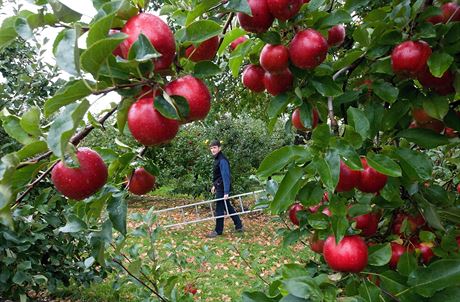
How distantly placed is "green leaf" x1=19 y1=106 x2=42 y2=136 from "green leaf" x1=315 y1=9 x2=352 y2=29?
0.79 m

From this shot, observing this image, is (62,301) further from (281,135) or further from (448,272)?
(281,135)

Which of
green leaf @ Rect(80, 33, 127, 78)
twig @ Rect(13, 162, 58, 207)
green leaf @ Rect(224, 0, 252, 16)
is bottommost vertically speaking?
twig @ Rect(13, 162, 58, 207)

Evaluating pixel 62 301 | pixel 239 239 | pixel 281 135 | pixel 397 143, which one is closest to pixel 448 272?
pixel 397 143

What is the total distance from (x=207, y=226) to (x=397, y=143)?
7.62 m

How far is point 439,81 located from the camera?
4.18 ft

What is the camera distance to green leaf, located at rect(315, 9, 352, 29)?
1.16 meters

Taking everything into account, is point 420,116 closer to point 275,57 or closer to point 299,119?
point 299,119

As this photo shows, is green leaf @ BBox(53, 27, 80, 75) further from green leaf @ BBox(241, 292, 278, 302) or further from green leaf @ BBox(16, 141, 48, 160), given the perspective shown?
green leaf @ BBox(241, 292, 278, 302)

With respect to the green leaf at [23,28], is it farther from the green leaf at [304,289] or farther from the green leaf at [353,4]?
the green leaf at [353,4]

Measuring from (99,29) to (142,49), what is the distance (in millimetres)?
75

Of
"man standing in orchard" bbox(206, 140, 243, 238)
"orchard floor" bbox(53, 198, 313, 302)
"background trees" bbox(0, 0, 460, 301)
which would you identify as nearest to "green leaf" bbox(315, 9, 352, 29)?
"background trees" bbox(0, 0, 460, 301)

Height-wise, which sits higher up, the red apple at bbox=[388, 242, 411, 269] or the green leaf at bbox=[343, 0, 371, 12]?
the green leaf at bbox=[343, 0, 371, 12]

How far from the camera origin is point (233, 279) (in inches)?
220

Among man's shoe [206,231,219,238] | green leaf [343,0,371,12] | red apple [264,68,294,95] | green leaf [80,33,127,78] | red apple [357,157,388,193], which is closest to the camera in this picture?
green leaf [80,33,127,78]
